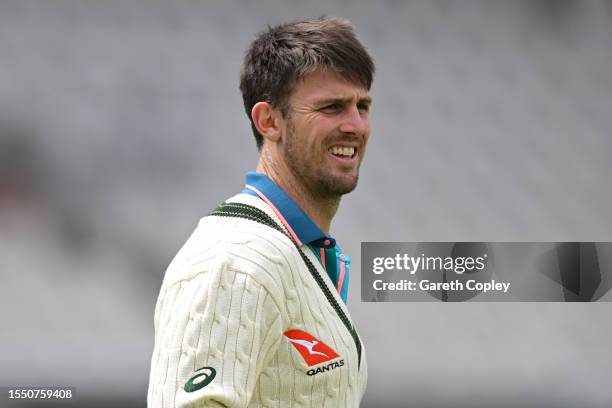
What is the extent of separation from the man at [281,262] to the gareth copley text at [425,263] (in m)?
1.94

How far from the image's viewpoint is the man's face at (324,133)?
148 cm

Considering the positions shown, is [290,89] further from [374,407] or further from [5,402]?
[5,402]

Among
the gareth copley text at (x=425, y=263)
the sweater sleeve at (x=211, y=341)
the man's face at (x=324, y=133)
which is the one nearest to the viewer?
the sweater sleeve at (x=211, y=341)

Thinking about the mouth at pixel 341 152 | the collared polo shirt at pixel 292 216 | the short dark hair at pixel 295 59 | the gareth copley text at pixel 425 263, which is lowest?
the collared polo shirt at pixel 292 216

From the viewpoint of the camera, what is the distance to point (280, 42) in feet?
5.03

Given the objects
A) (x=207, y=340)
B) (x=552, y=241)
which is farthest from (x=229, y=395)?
(x=552, y=241)

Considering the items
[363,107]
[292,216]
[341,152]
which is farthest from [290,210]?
[363,107]

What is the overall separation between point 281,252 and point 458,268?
242 cm

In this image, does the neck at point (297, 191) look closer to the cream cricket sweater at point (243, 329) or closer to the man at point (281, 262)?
the man at point (281, 262)

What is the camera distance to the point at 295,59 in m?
1.48

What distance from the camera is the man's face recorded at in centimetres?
148

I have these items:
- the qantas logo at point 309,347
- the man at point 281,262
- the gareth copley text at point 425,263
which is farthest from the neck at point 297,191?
the gareth copley text at point 425,263

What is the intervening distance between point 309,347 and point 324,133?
364 millimetres

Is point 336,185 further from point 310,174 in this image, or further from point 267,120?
point 267,120
